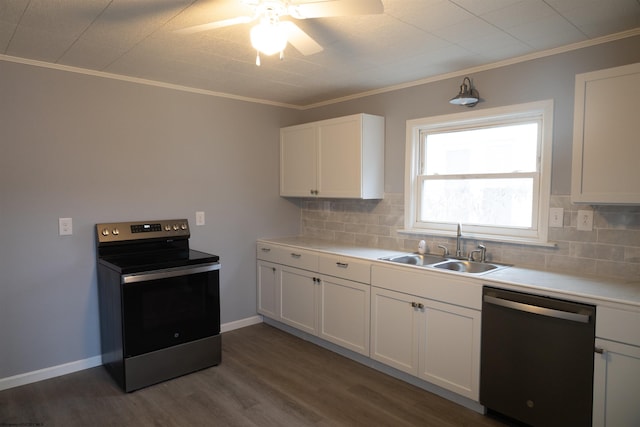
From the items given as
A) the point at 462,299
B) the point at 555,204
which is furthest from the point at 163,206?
the point at 555,204

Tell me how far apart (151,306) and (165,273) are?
0.24 metres

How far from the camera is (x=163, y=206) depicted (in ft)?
11.4

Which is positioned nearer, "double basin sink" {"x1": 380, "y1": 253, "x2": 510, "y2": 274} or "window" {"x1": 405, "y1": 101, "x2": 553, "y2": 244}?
"window" {"x1": 405, "y1": 101, "x2": 553, "y2": 244}

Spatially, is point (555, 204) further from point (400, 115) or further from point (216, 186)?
point (216, 186)

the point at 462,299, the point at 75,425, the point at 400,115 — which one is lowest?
the point at 75,425

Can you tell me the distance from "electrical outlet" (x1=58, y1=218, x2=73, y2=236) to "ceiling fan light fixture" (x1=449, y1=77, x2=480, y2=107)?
2905 mm

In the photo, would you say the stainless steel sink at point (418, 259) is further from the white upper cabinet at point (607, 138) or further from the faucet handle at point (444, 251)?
the white upper cabinet at point (607, 138)

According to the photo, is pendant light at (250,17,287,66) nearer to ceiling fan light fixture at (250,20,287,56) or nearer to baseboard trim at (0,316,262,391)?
ceiling fan light fixture at (250,20,287,56)

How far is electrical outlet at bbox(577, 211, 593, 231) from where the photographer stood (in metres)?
2.49

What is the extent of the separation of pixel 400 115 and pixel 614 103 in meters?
1.61

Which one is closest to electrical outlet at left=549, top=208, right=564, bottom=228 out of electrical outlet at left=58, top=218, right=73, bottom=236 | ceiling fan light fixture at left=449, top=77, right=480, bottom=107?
ceiling fan light fixture at left=449, top=77, right=480, bottom=107

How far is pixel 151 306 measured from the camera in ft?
9.38

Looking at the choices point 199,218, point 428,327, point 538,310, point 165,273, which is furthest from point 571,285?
point 199,218

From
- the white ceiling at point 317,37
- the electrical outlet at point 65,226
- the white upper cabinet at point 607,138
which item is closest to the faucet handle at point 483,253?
the white upper cabinet at point 607,138
